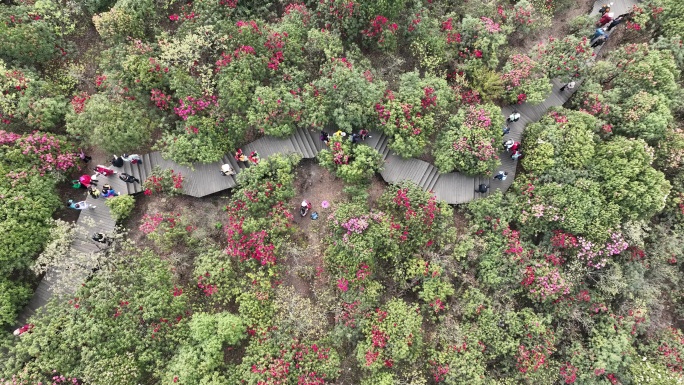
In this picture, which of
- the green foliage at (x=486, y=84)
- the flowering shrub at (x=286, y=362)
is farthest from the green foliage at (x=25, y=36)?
the green foliage at (x=486, y=84)

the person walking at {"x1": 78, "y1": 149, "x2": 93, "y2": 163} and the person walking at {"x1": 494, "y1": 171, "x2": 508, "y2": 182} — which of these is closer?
the person walking at {"x1": 78, "y1": 149, "x2": 93, "y2": 163}

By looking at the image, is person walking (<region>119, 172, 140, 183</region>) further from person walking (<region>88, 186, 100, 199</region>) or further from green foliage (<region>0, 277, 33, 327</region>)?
green foliage (<region>0, 277, 33, 327</region>)

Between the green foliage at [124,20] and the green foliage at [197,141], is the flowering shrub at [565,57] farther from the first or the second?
the green foliage at [124,20]

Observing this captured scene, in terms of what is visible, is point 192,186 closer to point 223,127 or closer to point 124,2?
point 223,127

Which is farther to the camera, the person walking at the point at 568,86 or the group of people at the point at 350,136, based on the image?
the person walking at the point at 568,86

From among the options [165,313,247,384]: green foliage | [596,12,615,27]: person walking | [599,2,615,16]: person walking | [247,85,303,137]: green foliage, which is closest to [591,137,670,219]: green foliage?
[596,12,615,27]: person walking

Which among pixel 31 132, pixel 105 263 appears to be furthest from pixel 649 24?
pixel 31 132
